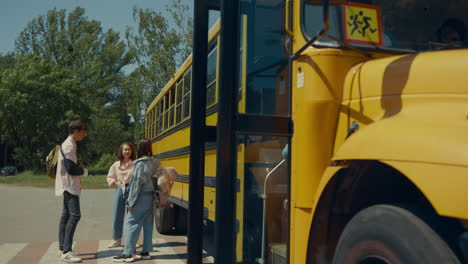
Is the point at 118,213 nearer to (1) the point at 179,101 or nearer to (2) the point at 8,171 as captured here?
(1) the point at 179,101

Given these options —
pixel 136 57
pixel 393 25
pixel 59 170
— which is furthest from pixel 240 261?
pixel 136 57

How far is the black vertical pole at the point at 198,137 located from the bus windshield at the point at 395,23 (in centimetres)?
54

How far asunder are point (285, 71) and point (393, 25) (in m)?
0.60

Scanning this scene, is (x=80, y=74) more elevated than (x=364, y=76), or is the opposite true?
(x=80, y=74)

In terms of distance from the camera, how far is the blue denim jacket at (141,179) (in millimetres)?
6090

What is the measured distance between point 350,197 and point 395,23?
0.96 meters

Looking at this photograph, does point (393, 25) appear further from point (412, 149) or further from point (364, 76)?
point (412, 149)

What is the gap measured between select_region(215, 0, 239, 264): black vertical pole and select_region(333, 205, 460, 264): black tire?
1.72ft

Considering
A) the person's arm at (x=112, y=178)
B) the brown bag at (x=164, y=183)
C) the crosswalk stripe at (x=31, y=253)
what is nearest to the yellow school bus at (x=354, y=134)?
the brown bag at (x=164, y=183)

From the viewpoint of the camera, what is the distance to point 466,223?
1.74m

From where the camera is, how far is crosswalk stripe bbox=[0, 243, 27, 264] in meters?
6.14

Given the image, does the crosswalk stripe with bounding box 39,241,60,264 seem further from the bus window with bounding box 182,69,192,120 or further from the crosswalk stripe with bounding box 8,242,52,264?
the bus window with bounding box 182,69,192,120

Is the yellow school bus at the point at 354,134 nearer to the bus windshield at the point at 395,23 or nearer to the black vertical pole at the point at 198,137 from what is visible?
the bus windshield at the point at 395,23

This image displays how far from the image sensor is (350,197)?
2.31 m
